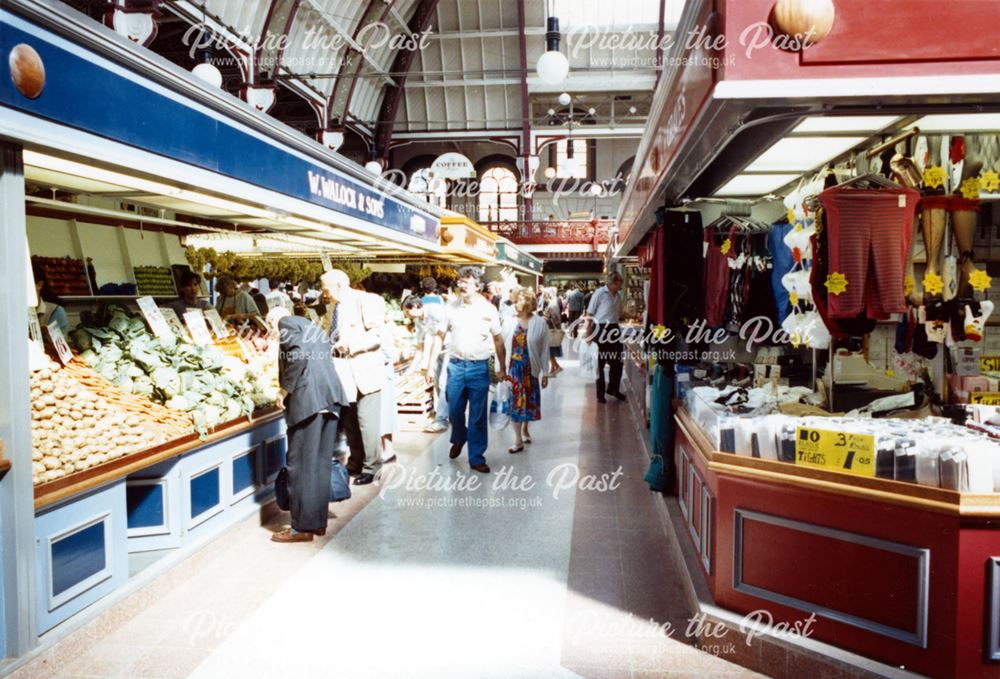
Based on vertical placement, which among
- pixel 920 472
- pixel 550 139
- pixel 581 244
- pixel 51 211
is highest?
pixel 550 139

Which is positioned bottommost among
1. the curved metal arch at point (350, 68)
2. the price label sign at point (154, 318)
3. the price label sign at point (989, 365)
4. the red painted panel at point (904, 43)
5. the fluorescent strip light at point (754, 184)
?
the price label sign at point (989, 365)

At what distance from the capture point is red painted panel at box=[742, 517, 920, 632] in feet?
8.11

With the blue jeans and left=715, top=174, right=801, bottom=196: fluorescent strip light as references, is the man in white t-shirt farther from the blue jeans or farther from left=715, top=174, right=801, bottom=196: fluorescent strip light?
left=715, top=174, right=801, bottom=196: fluorescent strip light

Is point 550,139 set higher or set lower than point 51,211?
higher

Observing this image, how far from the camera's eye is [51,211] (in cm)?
462

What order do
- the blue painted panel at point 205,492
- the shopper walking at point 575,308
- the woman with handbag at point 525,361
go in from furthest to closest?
the shopper walking at point 575,308, the woman with handbag at point 525,361, the blue painted panel at point 205,492

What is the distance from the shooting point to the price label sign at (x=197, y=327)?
5223 mm

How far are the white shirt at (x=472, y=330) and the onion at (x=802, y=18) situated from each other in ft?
11.4

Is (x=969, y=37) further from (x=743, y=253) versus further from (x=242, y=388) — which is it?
(x=242, y=388)

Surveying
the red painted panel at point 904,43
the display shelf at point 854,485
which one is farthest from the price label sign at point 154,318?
the red painted panel at point 904,43

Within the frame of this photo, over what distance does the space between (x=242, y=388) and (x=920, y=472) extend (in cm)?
380

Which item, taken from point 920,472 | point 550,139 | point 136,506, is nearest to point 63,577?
point 136,506

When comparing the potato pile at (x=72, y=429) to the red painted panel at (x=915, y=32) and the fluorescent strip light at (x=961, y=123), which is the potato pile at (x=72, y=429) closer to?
the red painted panel at (x=915, y=32)

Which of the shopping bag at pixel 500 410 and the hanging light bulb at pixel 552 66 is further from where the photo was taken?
the shopping bag at pixel 500 410
